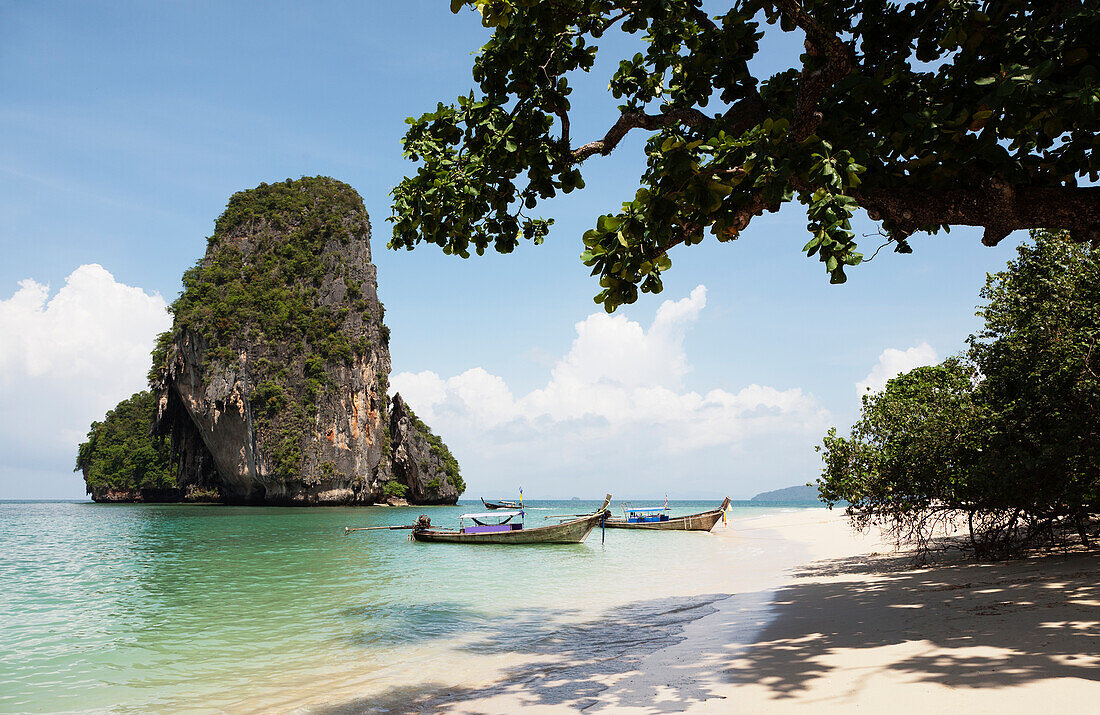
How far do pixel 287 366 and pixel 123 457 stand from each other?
34.2 meters

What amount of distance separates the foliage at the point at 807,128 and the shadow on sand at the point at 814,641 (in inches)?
117

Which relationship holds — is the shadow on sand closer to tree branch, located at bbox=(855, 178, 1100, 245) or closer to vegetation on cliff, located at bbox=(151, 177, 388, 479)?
tree branch, located at bbox=(855, 178, 1100, 245)

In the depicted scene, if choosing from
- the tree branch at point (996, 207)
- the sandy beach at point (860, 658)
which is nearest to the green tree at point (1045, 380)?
the sandy beach at point (860, 658)

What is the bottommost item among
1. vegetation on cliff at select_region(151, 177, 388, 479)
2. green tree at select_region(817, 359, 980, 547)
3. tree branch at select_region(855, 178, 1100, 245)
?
green tree at select_region(817, 359, 980, 547)

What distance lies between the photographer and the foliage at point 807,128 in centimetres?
404

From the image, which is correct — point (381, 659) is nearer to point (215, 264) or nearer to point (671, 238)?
point (671, 238)

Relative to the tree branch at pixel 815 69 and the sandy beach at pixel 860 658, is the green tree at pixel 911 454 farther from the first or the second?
the tree branch at pixel 815 69

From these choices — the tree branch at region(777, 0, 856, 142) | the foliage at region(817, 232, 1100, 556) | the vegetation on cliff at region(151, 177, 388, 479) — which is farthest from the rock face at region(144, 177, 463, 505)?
the tree branch at region(777, 0, 856, 142)

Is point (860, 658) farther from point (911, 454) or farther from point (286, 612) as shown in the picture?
point (286, 612)

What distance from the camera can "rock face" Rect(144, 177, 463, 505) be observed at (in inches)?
2067

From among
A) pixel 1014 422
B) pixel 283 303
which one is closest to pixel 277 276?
pixel 283 303

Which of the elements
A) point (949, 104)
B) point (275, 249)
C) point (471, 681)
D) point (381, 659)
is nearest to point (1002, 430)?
point (949, 104)

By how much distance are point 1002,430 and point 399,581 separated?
1229 centimetres

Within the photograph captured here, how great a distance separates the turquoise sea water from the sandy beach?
130cm
